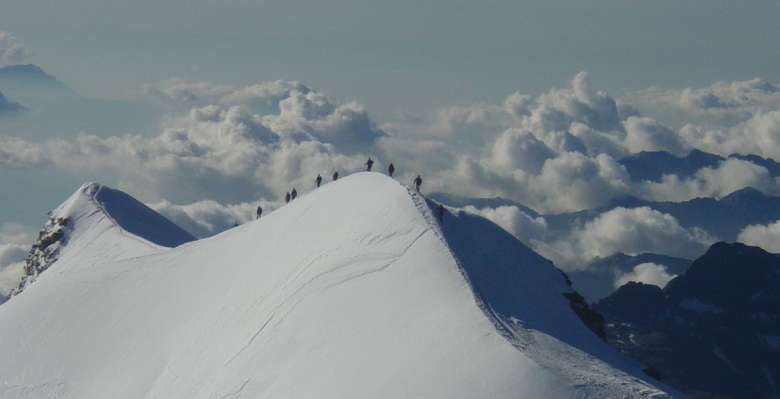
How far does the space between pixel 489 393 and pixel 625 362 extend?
29.5 m

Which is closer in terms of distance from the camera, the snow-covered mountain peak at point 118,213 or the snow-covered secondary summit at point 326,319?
the snow-covered secondary summit at point 326,319

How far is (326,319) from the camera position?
7206 centimetres

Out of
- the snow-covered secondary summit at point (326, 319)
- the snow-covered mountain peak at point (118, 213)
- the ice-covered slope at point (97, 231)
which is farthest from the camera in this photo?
the snow-covered mountain peak at point (118, 213)

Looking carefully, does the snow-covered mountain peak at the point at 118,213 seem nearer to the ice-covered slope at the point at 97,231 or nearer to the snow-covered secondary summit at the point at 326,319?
the ice-covered slope at the point at 97,231

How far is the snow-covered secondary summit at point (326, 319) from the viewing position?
58.5 metres

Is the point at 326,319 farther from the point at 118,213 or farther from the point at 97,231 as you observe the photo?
the point at 118,213

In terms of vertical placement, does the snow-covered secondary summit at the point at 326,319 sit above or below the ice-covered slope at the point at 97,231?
below

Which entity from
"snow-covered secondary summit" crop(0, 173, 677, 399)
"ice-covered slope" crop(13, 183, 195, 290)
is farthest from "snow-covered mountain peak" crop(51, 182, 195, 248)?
"snow-covered secondary summit" crop(0, 173, 677, 399)

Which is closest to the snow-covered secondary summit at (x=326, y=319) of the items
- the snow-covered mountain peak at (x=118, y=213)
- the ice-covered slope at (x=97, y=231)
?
the ice-covered slope at (x=97, y=231)

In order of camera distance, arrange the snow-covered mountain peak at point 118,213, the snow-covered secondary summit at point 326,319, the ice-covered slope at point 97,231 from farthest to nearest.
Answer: the snow-covered mountain peak at point 118,213 < the ice-covered slope at point 97,231 < the snow-covered secondary summit at point 326,319

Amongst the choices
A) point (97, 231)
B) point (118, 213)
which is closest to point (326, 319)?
point (97, 231)

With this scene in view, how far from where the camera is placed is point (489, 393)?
174 feet

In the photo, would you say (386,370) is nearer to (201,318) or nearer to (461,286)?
(461,286)

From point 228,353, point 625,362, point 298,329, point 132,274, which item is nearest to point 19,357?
point 132,274
